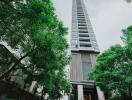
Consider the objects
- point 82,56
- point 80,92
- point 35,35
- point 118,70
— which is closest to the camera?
point 35,35

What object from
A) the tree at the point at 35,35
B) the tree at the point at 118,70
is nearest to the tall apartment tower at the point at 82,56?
the tree at the point at 118,70

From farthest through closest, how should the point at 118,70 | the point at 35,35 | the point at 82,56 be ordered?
the point at 82,56, the point at 118,70, the point at 35,35

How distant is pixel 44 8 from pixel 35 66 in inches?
141

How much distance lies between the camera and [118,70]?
1669 centimetres

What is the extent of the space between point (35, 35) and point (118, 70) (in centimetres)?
1004

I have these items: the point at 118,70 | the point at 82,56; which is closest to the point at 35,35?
the point at 118,70

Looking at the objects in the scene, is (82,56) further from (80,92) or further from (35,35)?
(35,35)

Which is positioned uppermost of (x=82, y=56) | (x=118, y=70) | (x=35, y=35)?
(x=82, y=56)

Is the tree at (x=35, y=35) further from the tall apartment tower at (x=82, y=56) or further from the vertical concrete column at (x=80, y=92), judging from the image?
the tall apartment tower at (x=82, y=56)

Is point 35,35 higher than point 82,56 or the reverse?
the reverse

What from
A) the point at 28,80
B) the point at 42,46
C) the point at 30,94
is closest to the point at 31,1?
the point at 42,46

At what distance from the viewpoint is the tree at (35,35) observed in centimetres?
742

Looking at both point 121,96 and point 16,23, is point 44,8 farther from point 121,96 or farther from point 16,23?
point 121,96

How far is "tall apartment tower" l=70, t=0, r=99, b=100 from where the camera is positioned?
27.9m
